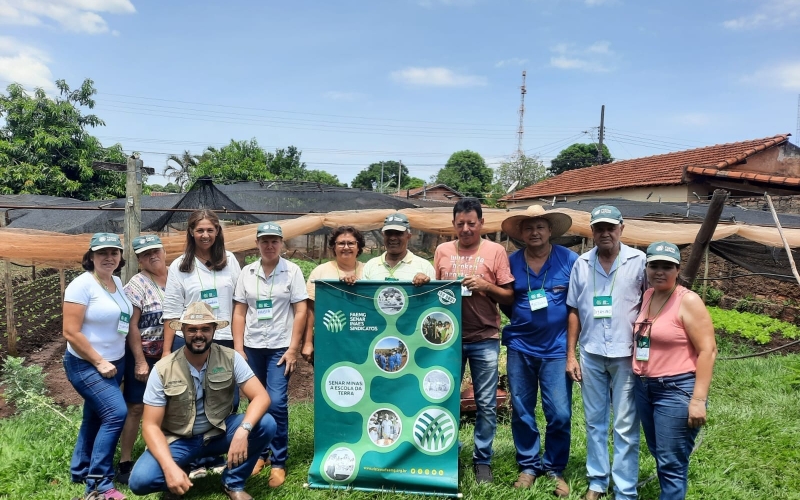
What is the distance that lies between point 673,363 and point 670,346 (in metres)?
0.09

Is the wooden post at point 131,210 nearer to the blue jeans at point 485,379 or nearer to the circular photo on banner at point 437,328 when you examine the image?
the circular photo on banner at point 437,328

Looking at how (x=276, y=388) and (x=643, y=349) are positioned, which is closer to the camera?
(x=643, y=349)

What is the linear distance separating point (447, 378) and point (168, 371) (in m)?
1.68

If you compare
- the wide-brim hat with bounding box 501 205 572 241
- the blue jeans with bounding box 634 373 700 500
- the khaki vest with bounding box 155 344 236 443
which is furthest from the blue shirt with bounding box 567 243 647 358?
the khaki vest with bounding box 155 344 236 443

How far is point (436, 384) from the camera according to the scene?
3289mm

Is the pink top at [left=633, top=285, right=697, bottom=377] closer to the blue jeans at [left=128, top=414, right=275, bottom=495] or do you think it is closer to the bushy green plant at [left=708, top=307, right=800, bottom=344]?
the blue jeans at [left=128, top=414, right=275, bottom=495]

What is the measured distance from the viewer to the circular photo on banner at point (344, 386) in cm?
337

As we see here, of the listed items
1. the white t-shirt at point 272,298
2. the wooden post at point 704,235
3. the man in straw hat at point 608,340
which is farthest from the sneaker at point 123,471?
the wooden post at point 704,235

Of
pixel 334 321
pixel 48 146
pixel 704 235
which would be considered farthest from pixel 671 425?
pixel 48 146

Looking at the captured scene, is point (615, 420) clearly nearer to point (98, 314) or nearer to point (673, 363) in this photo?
point (673, 363)

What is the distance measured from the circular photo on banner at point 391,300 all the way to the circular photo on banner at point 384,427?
0.65 metres

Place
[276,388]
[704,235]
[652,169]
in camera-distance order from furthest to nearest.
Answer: [652,169] < [704,235] < [276,388]

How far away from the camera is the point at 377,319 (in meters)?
3.35

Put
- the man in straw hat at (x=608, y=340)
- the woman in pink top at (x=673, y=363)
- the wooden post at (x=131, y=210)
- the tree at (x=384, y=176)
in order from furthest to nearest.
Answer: the tree at (x=384, y=176)
the wooden post at (x=131, y=210)
the man in straw hat at (x=608, y=340)
the woman in pink top at (x=673, y=363)
